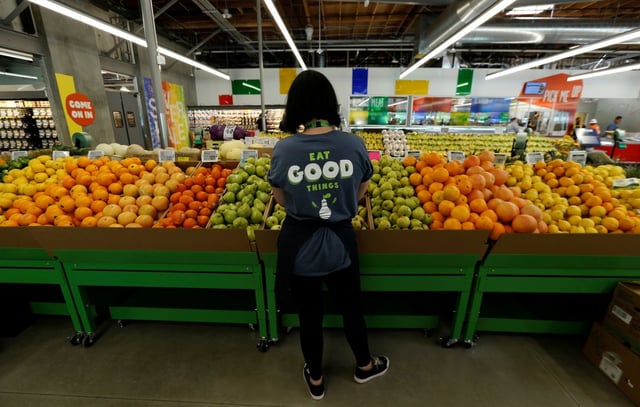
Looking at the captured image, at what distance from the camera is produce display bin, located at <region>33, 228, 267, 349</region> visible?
1.80m

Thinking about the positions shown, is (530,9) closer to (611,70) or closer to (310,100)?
(611,70)

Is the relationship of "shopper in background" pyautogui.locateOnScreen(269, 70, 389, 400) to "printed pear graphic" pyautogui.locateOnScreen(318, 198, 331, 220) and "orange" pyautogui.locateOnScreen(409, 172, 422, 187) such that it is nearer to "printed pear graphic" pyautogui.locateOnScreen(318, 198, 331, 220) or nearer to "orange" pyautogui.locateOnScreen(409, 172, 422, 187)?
"printed pear graphic" pyautogui.locateOnScreen(318, 198, 331, 220)

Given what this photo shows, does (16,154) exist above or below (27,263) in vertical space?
above

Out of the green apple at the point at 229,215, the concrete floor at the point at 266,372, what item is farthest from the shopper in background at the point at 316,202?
the green apple at the point at 229,215

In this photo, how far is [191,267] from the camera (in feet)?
6.37

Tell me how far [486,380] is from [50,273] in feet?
9.88

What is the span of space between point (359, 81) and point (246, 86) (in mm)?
4239

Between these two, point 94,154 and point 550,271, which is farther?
point 94,154

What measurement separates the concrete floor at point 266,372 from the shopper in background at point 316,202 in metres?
0.38

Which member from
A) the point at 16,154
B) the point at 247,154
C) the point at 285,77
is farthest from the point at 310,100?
the point at 285,77

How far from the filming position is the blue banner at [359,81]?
1066 cm

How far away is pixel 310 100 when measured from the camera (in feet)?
4.33

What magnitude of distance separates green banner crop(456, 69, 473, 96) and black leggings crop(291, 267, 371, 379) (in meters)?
11.1

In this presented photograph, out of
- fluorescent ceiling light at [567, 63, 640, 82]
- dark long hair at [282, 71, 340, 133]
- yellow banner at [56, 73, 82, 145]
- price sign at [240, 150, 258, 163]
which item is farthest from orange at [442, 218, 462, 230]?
fluorescent ceiling light at [567, 63, 640, 82]
